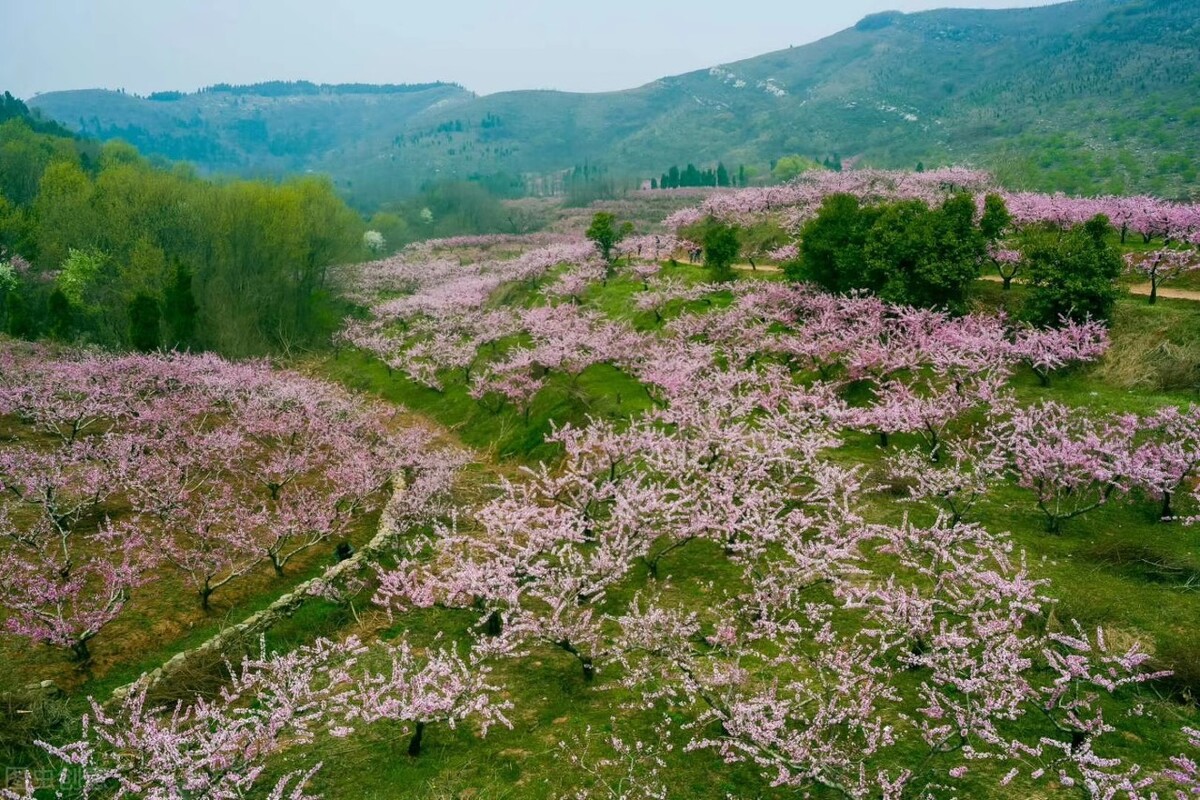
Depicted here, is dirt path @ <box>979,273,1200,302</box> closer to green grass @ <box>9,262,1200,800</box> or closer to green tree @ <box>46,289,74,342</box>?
green grass @ <box>9,262,1200,800</box>

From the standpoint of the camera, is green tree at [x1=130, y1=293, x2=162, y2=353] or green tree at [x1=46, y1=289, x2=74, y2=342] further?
green tree at [x1=46, y1=289, x2=74, y2=342]

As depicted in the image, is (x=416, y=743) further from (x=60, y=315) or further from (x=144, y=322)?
(x=60, y=315)

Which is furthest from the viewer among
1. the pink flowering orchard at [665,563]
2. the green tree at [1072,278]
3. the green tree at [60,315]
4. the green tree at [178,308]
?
the green tree at [60,315]

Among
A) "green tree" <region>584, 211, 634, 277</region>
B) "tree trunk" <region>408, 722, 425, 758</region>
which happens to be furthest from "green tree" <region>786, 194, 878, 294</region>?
"tree trunk" <region>408, 722, 425, 758</region>

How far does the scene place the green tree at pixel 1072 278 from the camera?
22.5m

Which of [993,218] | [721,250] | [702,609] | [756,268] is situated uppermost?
[993,218]

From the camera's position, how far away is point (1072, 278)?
74.5 feet

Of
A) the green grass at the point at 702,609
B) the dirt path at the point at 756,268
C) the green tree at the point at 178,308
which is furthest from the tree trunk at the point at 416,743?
the green tree at the point at 178,308

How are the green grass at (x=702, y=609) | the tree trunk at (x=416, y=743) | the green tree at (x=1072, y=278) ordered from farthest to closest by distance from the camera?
the green tree at (x=1072, y=278) < the tree trunk at (x=416, y=743) < the green grass at (x=702, y=609)

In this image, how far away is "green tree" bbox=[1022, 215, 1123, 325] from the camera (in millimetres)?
22500

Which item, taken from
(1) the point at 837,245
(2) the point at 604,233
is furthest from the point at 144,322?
(1) the point at 837,245

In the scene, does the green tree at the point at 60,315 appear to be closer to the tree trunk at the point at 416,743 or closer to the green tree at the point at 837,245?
the tree trunk at the point at 416,743

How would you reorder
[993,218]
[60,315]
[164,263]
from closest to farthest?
1. [993,218]
2. [60,315]
3. [164,263]

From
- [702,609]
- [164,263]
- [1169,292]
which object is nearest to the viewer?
[702,609]
